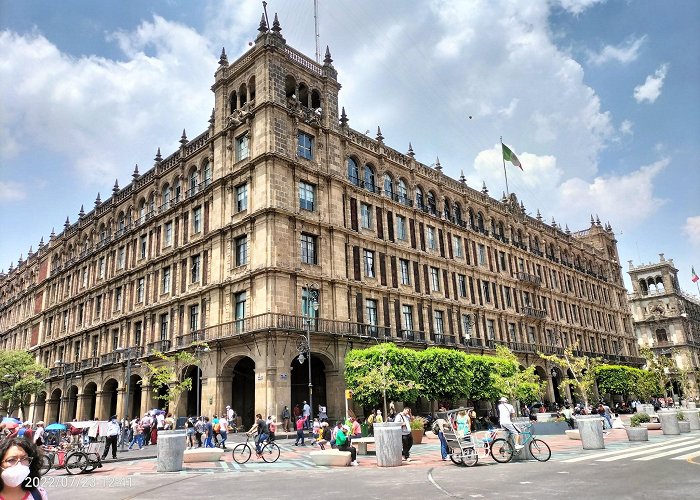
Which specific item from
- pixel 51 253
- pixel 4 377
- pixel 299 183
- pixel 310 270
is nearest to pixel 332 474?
pixel 310 270

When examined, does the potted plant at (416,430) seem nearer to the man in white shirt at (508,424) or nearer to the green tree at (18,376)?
the man in white shirt at (508,424)

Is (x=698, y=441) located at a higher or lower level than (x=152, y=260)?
lower

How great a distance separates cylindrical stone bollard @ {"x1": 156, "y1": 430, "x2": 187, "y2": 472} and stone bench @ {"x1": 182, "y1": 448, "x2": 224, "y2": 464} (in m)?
1.90

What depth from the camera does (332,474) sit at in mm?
13453

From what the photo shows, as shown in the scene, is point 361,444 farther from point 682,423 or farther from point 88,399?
point 88,399

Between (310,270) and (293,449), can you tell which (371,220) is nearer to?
(310,270)

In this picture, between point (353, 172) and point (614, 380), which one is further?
point (614, 380)

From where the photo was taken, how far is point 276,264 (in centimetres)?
2850

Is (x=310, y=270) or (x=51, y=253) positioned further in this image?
(x=51, y=253)

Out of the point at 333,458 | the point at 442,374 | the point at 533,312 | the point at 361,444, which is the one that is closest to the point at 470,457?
the point at 333,458

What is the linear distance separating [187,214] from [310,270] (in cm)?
1130

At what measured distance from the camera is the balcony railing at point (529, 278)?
158ft

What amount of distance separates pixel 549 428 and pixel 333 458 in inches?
560

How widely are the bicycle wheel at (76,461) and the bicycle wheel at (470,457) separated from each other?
10.7m
